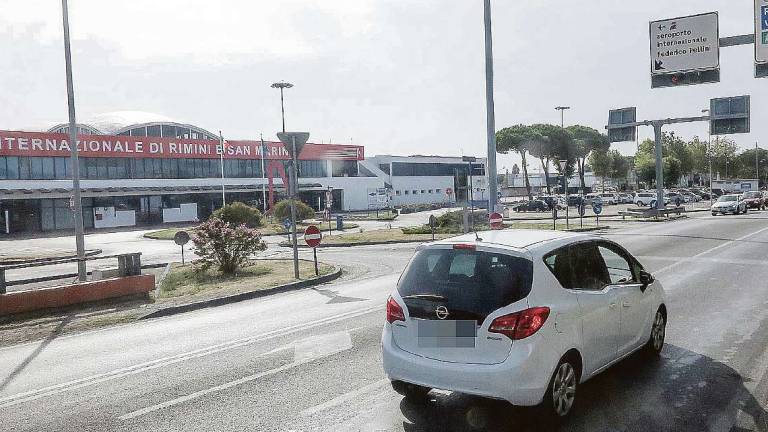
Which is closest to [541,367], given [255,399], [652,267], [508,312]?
[508,312]

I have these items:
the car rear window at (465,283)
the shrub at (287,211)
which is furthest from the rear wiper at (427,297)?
the shrub at (287,211)

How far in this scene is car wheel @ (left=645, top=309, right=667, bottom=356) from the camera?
21.9 ft

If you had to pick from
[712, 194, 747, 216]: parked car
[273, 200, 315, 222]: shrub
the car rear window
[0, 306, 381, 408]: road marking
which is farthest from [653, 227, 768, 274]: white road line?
[273, 200, 315, 222]: shrub

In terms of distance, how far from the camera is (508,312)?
15.3 feet

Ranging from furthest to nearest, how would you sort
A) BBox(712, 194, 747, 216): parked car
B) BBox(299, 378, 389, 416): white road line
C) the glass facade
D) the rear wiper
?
1. the glass facade
2. BBox(712, 194, 747, 216): parked car
3. BBox(299, 378, 389, 416): white road line
4. the rear wiper

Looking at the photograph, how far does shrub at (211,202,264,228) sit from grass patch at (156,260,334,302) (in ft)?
59.7

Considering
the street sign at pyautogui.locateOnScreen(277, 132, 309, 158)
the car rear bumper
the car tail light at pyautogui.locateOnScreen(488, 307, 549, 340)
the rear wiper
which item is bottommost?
the car rear bumper

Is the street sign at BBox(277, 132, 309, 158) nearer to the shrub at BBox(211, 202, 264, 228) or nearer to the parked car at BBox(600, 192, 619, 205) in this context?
the shrub at BBox(211, 202, 264, 228)

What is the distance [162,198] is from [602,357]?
58453 mm

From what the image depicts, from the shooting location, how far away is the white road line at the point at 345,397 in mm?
5336

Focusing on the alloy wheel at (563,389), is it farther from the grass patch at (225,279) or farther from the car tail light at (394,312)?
the grass patch at (225,279)

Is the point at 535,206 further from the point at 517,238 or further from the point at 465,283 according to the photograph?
the point at 465,283

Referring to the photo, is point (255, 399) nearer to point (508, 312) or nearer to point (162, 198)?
point (508, 312)

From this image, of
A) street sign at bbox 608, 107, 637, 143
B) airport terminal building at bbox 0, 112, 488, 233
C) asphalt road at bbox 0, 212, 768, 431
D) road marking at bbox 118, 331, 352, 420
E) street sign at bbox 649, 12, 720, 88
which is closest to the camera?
asphalt road at bbox 0, 212, 768, 431
